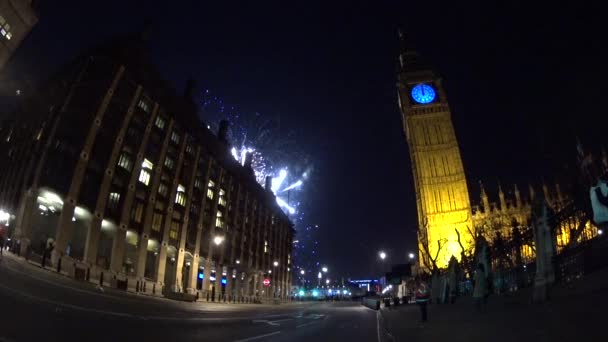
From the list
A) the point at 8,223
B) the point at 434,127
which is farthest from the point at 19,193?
the point at 434,127

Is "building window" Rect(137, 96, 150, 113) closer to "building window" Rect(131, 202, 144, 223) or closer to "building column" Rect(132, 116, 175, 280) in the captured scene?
"building column" Rect(132, 116, 175, 280)

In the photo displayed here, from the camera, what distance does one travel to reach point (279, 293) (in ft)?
309

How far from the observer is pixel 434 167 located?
262ft

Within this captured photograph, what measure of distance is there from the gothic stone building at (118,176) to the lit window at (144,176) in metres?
0.15

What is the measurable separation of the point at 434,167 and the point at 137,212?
2404 inches

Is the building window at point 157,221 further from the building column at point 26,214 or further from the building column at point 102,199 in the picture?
the building column at point 26,214

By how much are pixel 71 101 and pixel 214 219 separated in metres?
28.7

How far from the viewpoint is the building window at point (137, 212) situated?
44691mm

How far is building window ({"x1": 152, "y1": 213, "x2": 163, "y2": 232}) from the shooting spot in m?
48.1

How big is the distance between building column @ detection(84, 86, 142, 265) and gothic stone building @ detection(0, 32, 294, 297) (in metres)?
0.11

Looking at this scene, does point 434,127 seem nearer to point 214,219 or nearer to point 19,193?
point 214,219

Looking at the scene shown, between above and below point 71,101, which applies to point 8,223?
below

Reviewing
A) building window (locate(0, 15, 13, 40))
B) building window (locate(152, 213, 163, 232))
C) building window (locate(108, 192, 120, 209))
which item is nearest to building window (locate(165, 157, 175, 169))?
building window (locate(152, 213, 163, 232))

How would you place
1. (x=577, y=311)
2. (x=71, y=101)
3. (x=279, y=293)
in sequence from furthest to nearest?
(x=279, y=293), (x=71, y=101), (x=577, y=311)
